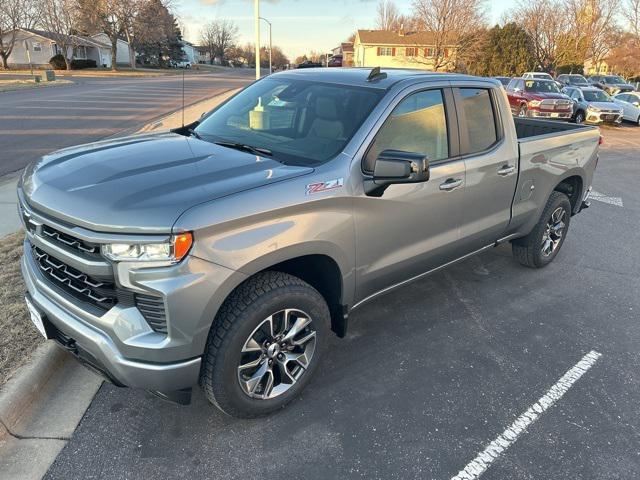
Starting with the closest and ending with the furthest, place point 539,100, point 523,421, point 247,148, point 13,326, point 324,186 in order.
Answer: point 324,186 < point 523,421 < point 247,148 < point 13,326 < point 539,100

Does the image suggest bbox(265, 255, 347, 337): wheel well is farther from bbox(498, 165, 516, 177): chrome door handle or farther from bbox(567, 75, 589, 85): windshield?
bbox(567, 75, 589, 85): windshield

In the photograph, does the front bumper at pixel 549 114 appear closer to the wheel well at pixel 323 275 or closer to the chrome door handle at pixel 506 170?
the chrome door handle at pixel 506 170

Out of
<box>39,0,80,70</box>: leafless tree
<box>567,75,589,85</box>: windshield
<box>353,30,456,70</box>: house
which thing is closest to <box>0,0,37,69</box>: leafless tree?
<box>39,0,80,70</box>: leafless tree

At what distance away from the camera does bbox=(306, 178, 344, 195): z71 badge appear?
8.96 ft

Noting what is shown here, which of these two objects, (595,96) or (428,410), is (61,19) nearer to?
(595,96)

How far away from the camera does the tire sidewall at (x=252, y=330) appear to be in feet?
8.49

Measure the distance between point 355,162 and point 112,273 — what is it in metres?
1.48

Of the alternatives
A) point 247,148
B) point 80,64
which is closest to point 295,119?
point 247,148

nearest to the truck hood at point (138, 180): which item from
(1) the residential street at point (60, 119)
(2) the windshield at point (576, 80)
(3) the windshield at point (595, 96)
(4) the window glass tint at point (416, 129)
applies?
(4) the window glass tint at point (416, 129)

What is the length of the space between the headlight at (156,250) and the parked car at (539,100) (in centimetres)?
1779

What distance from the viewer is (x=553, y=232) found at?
5277 millimetres

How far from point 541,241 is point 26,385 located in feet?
15.1

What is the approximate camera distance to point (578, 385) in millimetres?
3414

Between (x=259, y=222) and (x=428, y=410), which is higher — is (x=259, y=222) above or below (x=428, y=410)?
above
